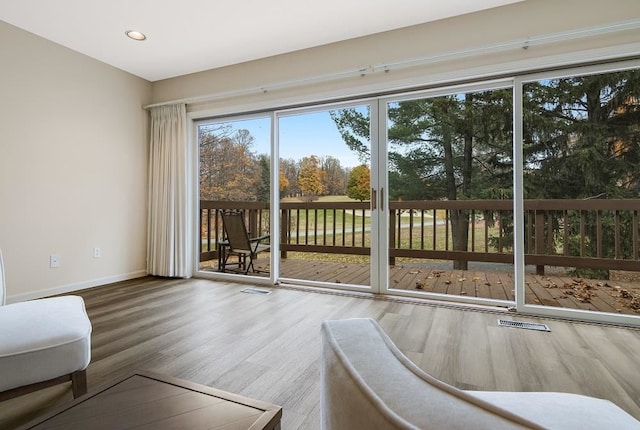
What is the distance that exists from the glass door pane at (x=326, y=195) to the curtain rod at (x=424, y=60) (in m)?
0.36

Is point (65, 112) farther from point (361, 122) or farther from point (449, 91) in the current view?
point (449, 91)

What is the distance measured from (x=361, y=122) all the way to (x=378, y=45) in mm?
763

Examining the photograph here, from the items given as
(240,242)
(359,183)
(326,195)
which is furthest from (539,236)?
(240,242)

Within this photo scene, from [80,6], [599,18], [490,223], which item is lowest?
[490,223]

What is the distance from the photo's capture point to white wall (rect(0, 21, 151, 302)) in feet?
9.75

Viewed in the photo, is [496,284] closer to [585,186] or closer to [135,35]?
[585,186]

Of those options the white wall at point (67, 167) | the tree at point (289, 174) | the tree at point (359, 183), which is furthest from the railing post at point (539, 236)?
the white wall at point (67, 167)

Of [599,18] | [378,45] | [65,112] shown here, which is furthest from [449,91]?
[65,112]

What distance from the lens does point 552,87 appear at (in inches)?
117

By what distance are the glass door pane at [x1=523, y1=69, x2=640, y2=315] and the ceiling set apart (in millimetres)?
1132

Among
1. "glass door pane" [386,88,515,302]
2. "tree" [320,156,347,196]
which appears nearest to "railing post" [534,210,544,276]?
"glass door pane" [386,88,515,302]

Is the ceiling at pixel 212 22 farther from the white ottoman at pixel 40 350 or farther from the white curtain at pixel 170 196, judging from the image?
the white ottoman at pixel 40 350

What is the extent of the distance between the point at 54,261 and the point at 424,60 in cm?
405

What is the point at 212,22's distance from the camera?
2.90 m
